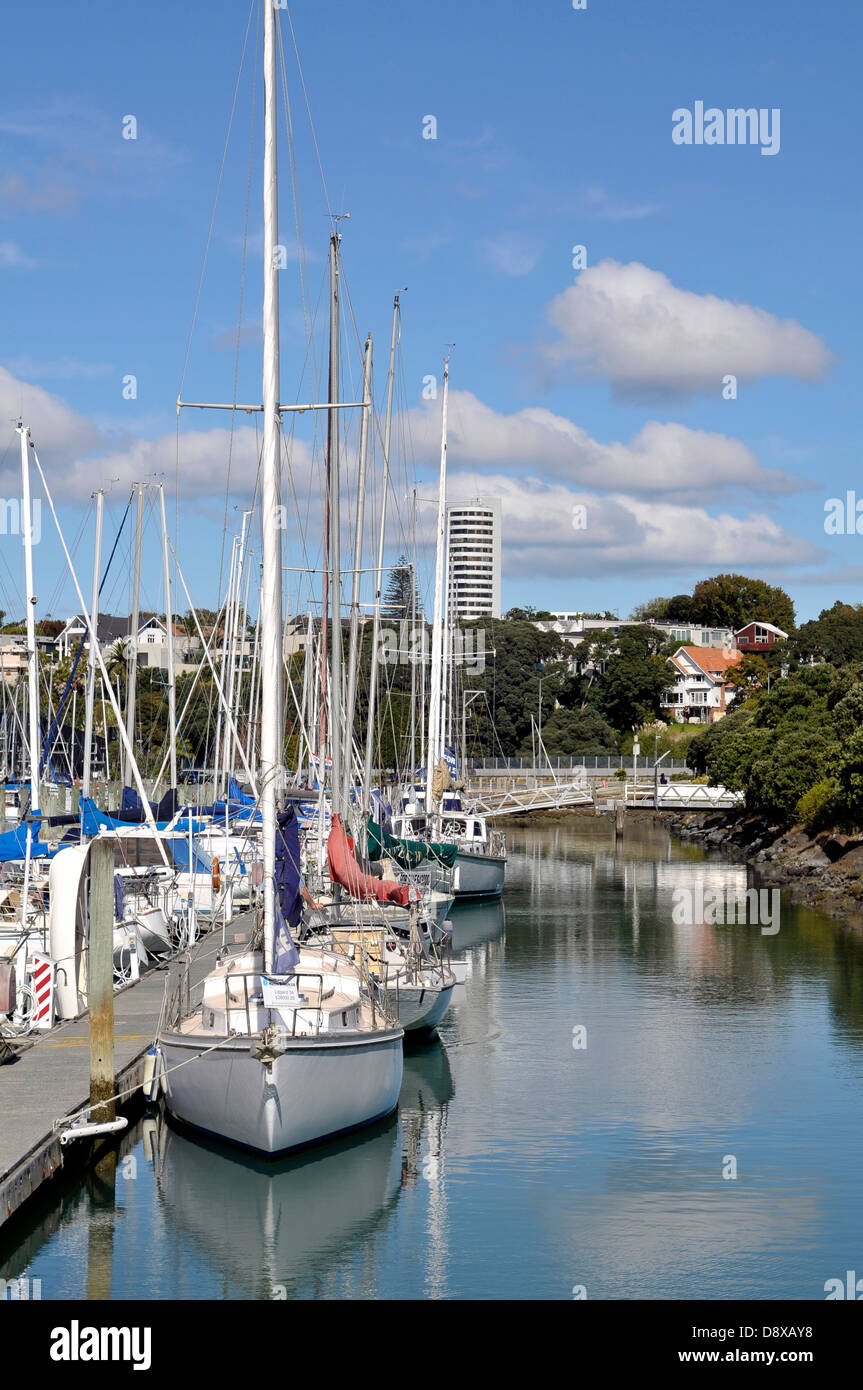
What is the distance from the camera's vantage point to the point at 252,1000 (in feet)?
72.4

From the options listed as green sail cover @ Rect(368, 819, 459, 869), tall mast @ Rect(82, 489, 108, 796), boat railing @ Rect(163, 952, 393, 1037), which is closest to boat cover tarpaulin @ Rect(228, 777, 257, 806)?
green sail cover @ Rect(368, 819, 459, 869)

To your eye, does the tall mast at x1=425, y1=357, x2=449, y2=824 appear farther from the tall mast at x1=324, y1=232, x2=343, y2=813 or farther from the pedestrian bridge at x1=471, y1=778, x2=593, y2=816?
the pedestrian bridge at x1=471, y1=778, x2=593, y2=816

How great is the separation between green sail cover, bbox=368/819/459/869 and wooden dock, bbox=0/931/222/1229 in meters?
11.2

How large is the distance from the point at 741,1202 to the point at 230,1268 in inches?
291

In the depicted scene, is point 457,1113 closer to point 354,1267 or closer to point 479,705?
point 354,1267

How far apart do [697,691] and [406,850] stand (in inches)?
4906

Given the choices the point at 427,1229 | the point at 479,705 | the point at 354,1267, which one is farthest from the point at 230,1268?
the point at 479,705

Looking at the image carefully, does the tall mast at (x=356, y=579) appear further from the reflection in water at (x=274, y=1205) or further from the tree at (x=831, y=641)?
the tree at (x=831, y=641)

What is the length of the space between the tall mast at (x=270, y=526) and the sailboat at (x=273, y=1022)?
0.07 ft

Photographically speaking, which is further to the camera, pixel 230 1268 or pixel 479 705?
pixel 479 705
